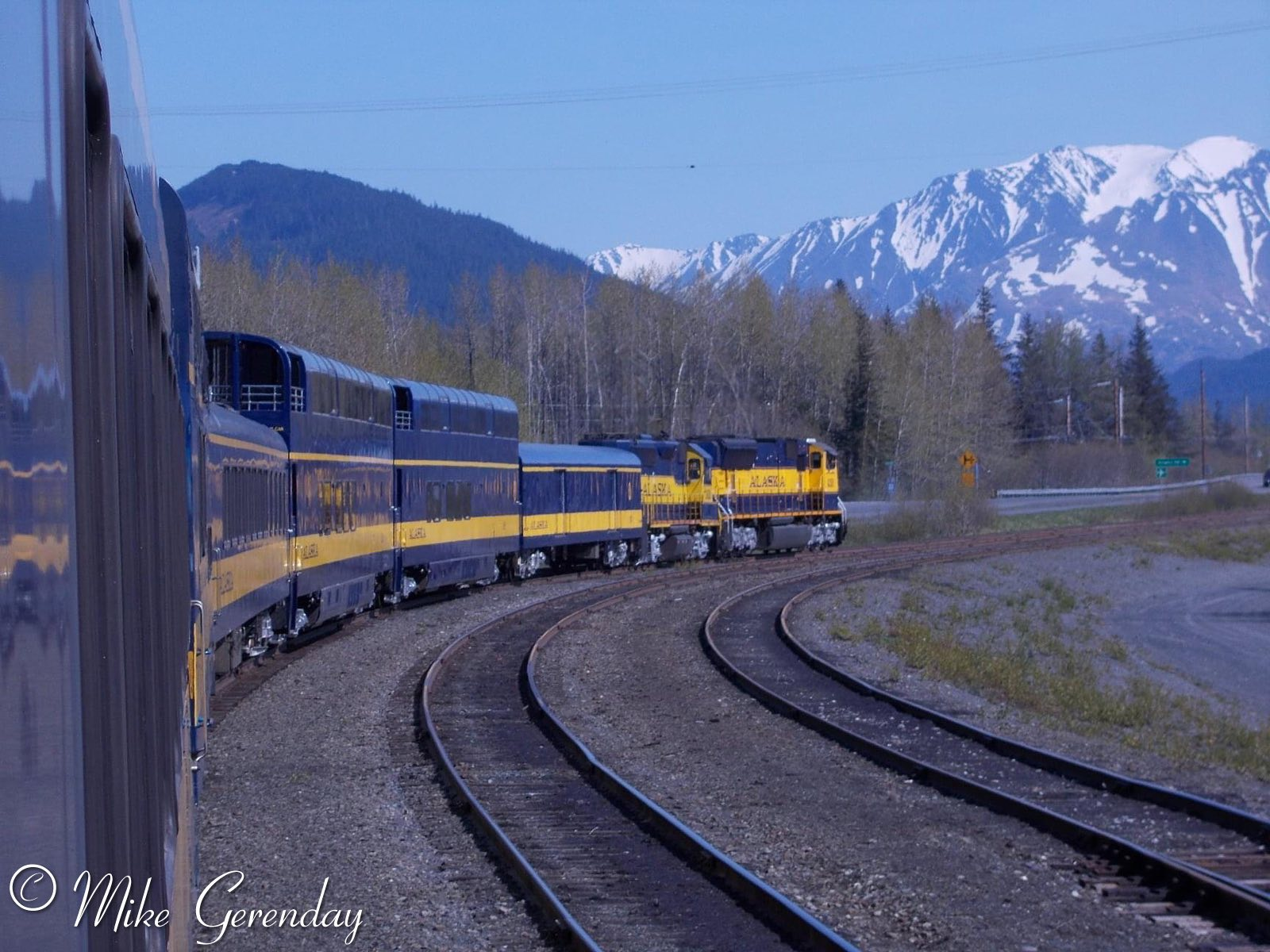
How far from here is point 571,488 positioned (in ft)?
103

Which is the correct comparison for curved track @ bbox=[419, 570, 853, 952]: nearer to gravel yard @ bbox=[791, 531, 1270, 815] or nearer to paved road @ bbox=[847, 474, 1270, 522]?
gravel yard @ bbox=[791, 531, 1270, 815]

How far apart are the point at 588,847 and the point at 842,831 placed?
1.81 m

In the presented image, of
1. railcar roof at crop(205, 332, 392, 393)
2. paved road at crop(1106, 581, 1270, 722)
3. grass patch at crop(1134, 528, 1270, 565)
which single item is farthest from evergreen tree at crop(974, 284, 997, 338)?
railcar roof at crop(205, 332, 392, 393)

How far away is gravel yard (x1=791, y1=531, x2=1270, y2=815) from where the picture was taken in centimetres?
1394

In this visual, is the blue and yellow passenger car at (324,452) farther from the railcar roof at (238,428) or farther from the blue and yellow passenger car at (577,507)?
the blue and yellow passenger car at (577,507)

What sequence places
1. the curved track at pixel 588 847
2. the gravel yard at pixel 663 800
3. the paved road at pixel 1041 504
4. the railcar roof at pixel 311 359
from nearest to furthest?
the curved track at pixel 588 847
the gravel yard at pixel 663 800
the railcar roof at pixel 311 359
the paved road at pixel 1041 504

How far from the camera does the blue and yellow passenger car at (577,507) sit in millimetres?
29719

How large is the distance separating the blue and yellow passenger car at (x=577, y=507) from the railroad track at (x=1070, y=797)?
11337 mm

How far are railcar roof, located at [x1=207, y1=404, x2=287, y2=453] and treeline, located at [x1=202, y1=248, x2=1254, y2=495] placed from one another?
47176 mm

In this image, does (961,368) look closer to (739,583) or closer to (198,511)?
(739,583)

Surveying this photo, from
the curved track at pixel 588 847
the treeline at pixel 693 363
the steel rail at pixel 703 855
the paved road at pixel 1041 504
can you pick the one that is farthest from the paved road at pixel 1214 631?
the treeline at pixel 693 363

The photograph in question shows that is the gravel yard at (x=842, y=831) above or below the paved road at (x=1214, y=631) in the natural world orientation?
above

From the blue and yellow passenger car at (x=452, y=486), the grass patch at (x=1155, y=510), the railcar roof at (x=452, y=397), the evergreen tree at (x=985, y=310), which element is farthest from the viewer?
the evergreen tree at (x=985, y=310)

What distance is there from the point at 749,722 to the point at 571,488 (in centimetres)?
1776
